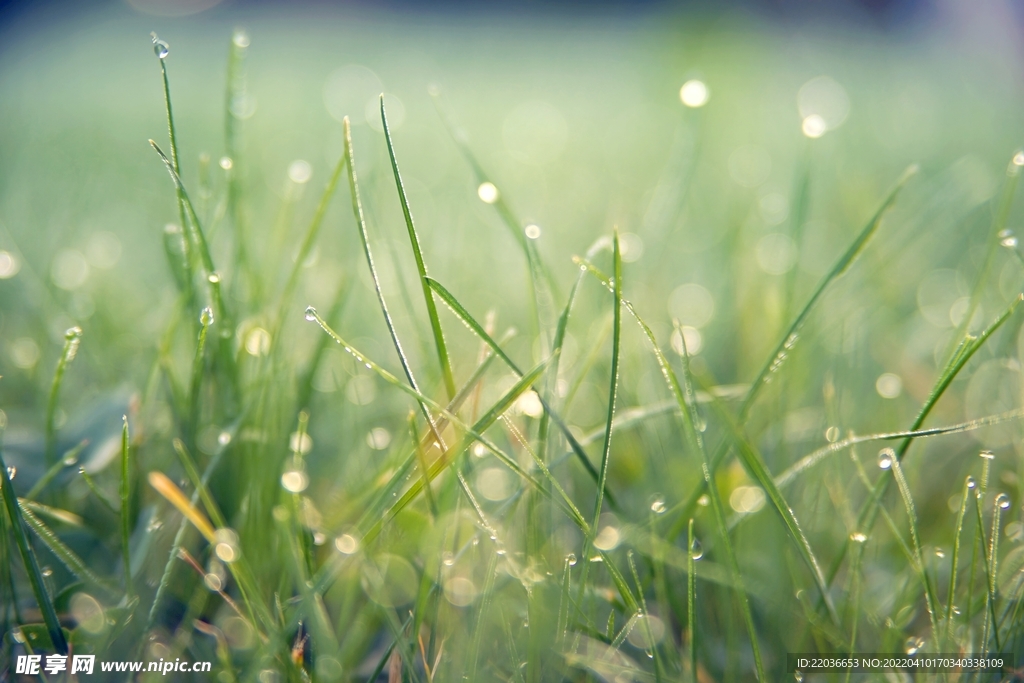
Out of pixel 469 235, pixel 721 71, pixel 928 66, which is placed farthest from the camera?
pixel 928 66

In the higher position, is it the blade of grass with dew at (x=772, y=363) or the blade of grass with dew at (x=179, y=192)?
the blade of grass with dew at (x=179, y=192)

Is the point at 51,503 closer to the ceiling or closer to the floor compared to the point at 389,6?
closer to the floor

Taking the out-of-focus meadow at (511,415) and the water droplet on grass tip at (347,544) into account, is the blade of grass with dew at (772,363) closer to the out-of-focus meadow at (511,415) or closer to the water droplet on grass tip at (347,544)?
the out-of-focus meadow at (511,415)

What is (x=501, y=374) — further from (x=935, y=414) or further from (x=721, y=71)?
(x=721, y=71)

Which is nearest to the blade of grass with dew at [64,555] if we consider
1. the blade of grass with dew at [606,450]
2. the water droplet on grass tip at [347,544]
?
the water droplet on grass tip at [347,544]

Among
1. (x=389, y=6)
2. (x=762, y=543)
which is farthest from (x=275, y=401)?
(x=389, y=6)

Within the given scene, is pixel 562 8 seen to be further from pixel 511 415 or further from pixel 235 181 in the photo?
pixel 511 415

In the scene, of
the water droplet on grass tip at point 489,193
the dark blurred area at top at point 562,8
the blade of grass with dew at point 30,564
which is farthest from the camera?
the dark blurred area at top at point 562,8
